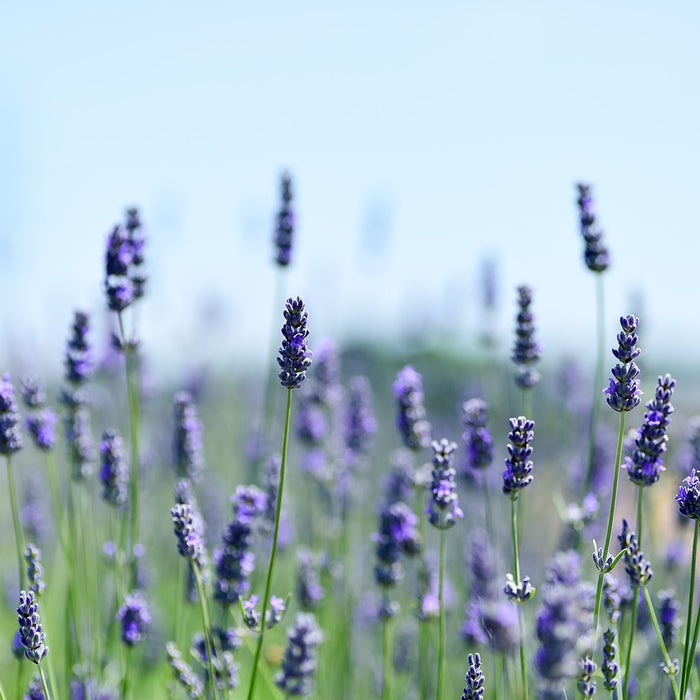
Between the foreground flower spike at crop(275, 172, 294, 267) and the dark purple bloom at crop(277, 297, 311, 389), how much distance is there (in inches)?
60.3

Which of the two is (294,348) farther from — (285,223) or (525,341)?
(285,223)

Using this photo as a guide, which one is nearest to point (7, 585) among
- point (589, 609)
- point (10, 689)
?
point (10, 689)

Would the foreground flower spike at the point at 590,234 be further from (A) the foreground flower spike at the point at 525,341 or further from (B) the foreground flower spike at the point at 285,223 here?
(B) the foreground flower spike at the point at 285,223

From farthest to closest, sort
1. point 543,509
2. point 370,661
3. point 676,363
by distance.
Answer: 1. point 676,363
2. point 543,509
3. point 370,661

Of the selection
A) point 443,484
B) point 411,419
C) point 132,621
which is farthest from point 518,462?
point 132,621

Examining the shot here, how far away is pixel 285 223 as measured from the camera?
3568 mm

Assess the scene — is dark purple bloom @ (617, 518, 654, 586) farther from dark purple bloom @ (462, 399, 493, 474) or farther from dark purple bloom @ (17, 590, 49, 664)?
dark purple bloom @ (17, 590, 49, 664)

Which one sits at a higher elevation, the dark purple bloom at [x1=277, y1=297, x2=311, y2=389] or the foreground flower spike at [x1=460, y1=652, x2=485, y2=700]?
the dark purple bloom at [x1=277, y1=297, x2=311, y2=389]

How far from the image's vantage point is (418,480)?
3.06 metres

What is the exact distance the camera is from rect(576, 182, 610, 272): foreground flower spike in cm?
308

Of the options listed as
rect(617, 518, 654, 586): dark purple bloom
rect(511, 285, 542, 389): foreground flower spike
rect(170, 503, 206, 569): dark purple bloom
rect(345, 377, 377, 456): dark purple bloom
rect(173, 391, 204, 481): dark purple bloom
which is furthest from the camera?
rect(345, 377, 377, 456): dark purple bloom

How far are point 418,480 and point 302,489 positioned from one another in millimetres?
5388

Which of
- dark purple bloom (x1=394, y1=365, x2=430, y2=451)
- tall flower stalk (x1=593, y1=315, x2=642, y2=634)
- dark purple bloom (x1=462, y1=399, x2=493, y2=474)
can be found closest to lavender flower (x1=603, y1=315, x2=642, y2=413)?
tall flower stalk (x1=593, y1=315, x2=642, y2=634)

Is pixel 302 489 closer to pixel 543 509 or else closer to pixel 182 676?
pixel 543 509
